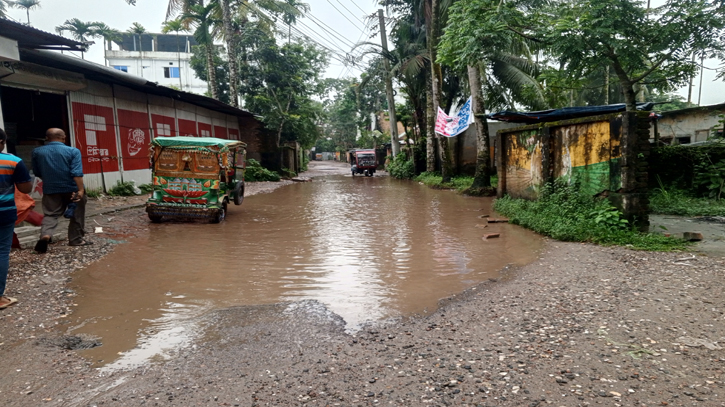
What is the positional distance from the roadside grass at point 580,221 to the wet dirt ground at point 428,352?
169cm

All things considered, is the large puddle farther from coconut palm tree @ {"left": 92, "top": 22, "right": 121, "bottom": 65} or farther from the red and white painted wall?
coconut palm tree @ {"left": 92, "top": 22, "right": 121, "bottom": 65}

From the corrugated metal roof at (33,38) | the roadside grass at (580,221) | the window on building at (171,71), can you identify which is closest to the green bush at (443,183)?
the roadside grass at (580,221)

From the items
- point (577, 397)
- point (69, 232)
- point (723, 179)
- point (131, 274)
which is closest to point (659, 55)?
point (723, 179)

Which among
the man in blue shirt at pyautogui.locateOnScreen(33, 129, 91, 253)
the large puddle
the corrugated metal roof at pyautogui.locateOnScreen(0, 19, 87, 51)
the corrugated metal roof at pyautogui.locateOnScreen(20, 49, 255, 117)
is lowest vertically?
the large puddle

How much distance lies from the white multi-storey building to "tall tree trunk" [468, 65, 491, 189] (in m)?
36.7

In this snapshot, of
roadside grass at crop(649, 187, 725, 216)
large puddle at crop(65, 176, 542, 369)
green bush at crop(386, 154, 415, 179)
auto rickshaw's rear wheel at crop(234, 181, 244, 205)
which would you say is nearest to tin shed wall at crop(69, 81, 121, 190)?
auto rickshaw's rear wheel at crop(234, 181, 244, 205)

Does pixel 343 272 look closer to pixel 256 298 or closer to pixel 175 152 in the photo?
pixel 256 298

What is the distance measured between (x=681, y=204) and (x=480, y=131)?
6.55 meters

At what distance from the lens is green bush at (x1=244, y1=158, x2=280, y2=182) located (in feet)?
79.3

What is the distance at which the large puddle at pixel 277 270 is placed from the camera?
422 centimetres

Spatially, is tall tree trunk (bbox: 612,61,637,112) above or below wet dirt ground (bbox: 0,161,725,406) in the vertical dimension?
above

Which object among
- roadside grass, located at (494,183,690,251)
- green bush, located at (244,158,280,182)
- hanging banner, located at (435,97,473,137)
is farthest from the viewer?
green bush, located at (244,158,280,182)

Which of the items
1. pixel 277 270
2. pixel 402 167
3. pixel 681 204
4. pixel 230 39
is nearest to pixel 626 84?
pixel 681 204

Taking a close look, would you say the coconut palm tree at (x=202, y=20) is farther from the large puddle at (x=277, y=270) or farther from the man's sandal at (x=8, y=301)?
the man's sandal at (x=8, y=301)
